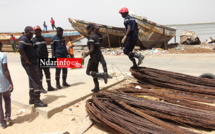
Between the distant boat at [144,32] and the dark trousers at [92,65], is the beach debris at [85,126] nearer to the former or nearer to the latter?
the dark trousers at [92,65]

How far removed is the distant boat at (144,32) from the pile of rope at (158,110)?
11.6 meters

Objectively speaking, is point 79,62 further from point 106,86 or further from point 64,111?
point 64,111

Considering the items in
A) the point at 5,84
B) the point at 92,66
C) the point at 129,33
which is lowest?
the point at 5,84

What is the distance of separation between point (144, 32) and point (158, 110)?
45.5ft

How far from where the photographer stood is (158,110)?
2.95 meters

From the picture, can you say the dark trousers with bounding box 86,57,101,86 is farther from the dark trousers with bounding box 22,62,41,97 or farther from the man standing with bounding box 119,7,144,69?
the dark trousers with bounding box 22,62,41,97

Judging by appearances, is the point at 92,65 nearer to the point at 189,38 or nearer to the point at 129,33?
the point at 129,33

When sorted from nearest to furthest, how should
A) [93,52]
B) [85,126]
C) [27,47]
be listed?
[85,126], [27,47], [93,52]

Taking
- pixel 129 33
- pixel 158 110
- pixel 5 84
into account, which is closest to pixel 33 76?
pixel 5 84

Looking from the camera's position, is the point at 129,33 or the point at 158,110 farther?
the point at 129,33

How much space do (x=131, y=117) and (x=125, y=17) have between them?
3.31 m

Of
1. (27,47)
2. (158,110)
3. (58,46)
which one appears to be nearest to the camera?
(158,110)

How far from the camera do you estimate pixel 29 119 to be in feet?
12.1

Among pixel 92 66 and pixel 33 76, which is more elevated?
pixel 92 66
